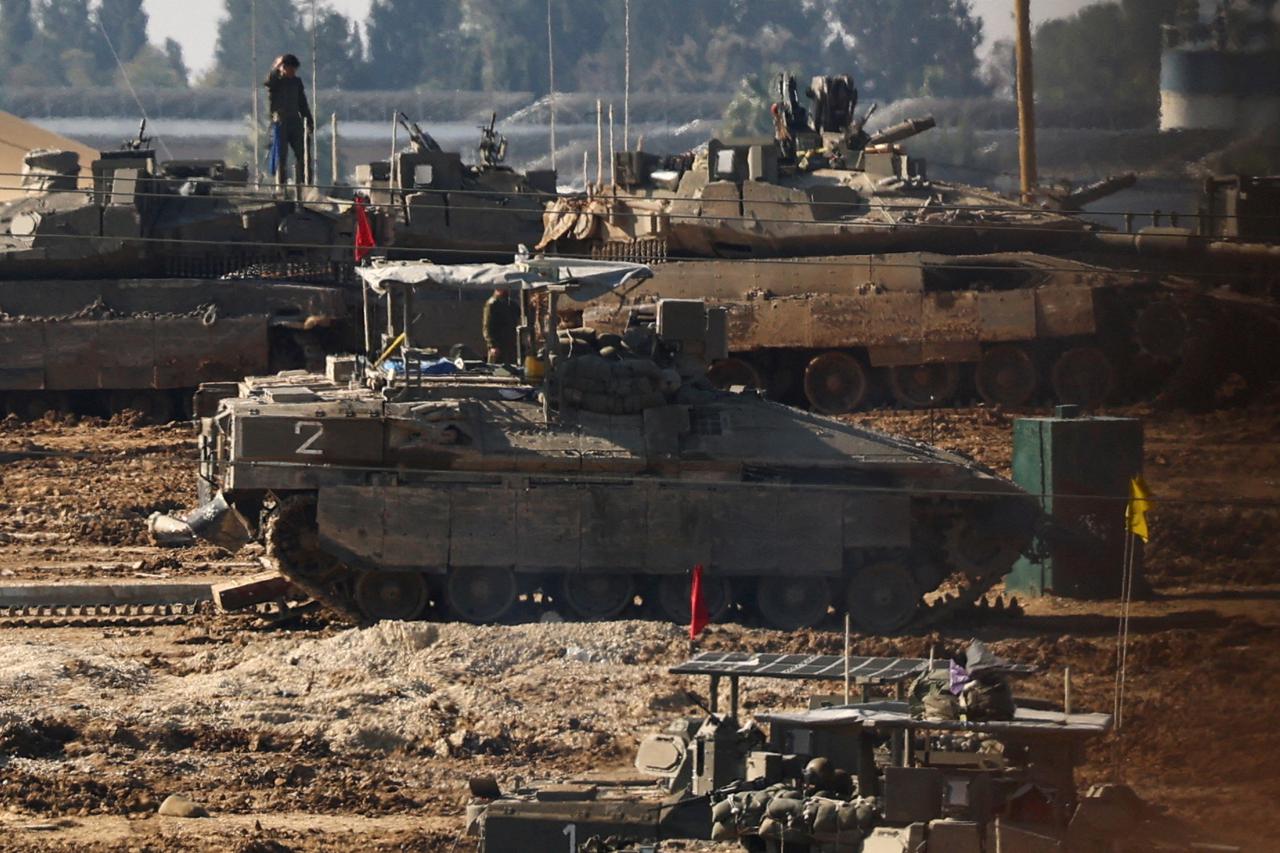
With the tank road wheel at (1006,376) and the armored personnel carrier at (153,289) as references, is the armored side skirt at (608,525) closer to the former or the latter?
the tank road wheel at (1006,376)

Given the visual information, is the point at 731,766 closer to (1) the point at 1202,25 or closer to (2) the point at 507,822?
(2) the point at 507,822

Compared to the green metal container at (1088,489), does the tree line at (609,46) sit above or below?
above

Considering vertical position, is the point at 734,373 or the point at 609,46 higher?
the point at 609,46

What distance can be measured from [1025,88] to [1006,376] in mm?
15554

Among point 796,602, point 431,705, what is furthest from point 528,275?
point 431,705

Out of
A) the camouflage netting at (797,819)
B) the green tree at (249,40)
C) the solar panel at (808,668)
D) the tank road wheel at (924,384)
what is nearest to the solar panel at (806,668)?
the solar panel at (808,668)

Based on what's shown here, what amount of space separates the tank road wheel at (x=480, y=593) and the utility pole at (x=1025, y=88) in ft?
17.0

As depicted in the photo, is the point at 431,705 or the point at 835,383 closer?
the point at 431,705

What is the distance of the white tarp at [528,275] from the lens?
1848 cm

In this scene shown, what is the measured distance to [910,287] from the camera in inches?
1119

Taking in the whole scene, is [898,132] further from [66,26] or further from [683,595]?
[66,26]

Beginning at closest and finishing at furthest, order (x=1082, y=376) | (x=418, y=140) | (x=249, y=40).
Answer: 1. (x=1082, y=376)
2. (x=418, y=140)
3. (x=249, y=40)

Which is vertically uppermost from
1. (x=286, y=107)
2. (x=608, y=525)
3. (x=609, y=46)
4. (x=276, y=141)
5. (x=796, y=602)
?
(x=609, y=46)

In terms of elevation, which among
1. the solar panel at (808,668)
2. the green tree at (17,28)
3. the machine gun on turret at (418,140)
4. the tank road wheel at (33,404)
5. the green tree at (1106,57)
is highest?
the green tree at (17,28)
